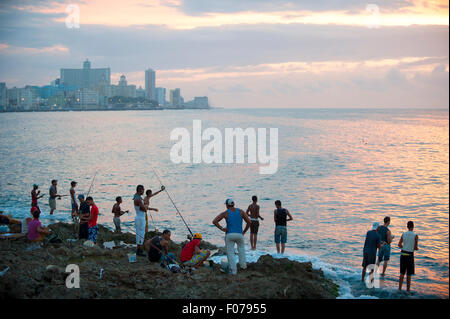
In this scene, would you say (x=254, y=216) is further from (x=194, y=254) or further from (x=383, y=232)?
(x=383, y=232)

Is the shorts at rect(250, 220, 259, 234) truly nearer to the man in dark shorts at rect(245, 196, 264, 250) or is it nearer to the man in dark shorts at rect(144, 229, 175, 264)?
the man in dark shorts at rect(245, 196, 264, 250)

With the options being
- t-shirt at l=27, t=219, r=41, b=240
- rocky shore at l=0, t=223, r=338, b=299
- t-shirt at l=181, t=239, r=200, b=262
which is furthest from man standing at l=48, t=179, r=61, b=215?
t-shirt at l=181, t=239, r=200, b=262

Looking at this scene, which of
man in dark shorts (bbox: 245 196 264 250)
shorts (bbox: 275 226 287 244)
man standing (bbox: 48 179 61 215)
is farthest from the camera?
man standing (bbox: 48 179 61 215)

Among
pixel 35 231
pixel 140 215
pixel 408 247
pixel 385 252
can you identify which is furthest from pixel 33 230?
pixel 408 247

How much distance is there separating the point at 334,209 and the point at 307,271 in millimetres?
11392

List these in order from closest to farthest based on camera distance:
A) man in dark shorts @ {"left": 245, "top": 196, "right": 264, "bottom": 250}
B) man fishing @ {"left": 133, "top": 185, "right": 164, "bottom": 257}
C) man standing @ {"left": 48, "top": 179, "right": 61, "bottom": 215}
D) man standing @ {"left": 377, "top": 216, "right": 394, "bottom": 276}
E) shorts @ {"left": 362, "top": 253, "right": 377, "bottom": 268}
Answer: shorts @ {"left": 362, "top": 253, "right": 377, "bottom": 268}, man standing @ {"left": 377, "top": 216, "right": 394, "bottom": 276}, man fishing @ {"left": 133, "top": 185, "right": 164, "bottom": 257}, man in dark shorts @ {"left": 245, "top": 196, "right": 264, "bottom": 250}, man standing @ {"left": 48, "top": 179, "right": 61, "bottom": 215}

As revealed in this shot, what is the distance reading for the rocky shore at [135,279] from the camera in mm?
7371

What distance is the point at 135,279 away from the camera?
8.18 metres

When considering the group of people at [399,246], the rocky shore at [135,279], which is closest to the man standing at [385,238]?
the group of people at [399,246]

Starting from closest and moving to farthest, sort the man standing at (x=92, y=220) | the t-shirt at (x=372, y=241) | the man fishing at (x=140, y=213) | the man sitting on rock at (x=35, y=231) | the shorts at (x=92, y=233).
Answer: the t-shirt at (x=372, y=241) < the man fishing at (x=140, y=213) < the man sitting on rock at (x=35, y=231) < the man standing at (x=92, y=220) < the shorts at (x=92, y=233)

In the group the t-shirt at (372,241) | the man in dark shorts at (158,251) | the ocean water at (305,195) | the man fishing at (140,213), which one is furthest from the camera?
the ocean water at (305,195)

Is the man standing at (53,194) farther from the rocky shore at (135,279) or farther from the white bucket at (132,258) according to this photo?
the white bucket at (132,258)

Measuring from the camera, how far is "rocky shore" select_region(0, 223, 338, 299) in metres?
7.37

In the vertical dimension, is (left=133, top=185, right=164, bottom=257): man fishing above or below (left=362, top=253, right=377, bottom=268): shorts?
above
